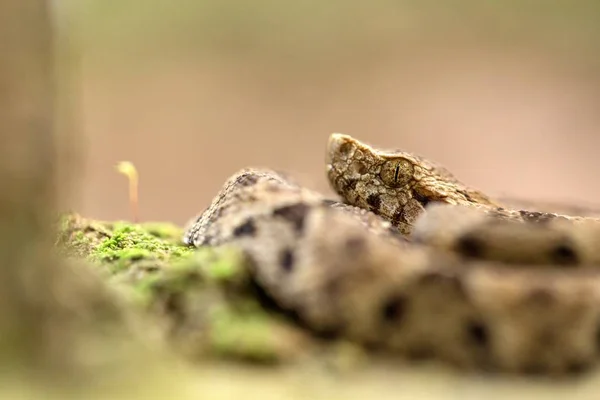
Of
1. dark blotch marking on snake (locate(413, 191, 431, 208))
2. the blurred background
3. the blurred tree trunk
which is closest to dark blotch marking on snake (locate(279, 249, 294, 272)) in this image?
the blurred tree trunk

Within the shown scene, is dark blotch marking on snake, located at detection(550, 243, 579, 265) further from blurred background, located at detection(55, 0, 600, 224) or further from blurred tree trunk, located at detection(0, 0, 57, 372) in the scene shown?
blurred background, located at detection(55, 0, 600, 224)

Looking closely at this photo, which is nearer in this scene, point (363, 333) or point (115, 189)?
point (363, 333)

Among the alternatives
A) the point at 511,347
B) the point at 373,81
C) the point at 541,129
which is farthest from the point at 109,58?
the point at 511,347

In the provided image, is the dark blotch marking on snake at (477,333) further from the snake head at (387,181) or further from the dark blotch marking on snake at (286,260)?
the snake head at (387,181)

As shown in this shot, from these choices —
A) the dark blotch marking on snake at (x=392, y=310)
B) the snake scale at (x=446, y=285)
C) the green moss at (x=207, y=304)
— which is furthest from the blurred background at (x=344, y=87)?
the dark blotch marking on snake at (x=392, y=310)

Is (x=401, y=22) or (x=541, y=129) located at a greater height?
(x=401, y=22)

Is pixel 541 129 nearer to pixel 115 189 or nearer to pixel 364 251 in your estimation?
pixel 115 189
